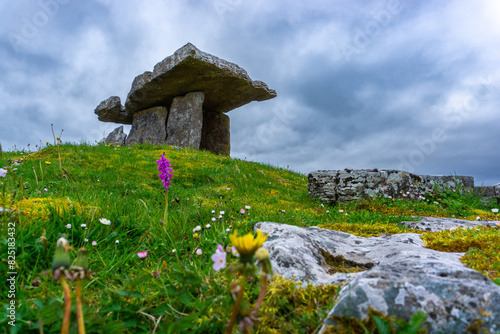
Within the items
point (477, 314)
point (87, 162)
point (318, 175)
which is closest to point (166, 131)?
Result: point (87, 162)

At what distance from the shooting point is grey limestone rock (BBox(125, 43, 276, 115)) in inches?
506

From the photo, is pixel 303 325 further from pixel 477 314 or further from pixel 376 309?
pixel 477 314

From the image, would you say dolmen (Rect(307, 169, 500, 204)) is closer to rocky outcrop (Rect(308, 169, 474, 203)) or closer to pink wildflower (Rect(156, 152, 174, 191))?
rocky outcrop (Rect(308, 169, 474, 203))

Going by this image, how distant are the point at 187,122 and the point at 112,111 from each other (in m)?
6.07

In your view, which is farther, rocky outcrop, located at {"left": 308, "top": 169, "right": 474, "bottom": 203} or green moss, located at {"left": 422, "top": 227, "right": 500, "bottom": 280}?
rocky outcrop, located at {"left": 308, "top": 169, "right": 474, "bottom": 203}

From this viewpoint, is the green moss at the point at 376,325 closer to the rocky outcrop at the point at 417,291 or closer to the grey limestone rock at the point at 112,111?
the rocky outcrop at the point at 417,291

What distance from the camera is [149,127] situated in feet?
53.5

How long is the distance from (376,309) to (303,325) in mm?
414

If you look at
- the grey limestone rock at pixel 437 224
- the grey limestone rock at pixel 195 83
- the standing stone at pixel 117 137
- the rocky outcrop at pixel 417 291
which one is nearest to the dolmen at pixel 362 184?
the grey limestone rock at pixel 437 224

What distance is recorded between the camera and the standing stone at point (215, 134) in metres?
17.4

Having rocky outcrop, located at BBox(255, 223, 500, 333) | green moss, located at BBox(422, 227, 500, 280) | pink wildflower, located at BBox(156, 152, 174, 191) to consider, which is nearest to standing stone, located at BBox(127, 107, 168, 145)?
pink wildflower, located at BBox(156, 152, 174, 191)

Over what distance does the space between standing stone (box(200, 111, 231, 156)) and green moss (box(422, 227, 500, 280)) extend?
15034 millimetres

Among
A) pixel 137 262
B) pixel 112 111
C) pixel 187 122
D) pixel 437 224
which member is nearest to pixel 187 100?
pixel 187 122

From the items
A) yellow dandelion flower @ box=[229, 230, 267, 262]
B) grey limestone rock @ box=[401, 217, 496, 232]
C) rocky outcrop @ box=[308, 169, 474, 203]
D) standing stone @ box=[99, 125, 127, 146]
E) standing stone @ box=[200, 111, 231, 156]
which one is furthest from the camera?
standing stone @ box=[99, 125, 127, 146]
